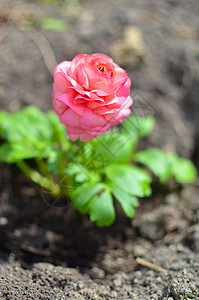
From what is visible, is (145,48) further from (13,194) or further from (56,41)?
(13,194)

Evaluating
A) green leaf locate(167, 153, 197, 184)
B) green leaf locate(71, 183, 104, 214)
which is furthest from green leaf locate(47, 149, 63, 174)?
green leaf locate(167, 153, 197, 184)

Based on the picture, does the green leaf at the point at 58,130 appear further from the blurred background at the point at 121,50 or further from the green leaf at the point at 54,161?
the blurred background at the point at 121,50

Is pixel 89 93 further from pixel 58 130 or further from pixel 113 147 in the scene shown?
pixel 58 130

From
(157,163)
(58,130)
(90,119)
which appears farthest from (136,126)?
(90,119)

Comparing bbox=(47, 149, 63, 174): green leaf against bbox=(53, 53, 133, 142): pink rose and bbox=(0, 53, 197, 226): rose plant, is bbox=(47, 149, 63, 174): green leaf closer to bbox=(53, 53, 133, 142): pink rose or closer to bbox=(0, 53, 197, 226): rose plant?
bbox=(0, 53, 197, 226): rose plant

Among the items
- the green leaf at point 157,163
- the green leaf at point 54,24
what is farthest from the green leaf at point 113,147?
the green leaf at point 54,24

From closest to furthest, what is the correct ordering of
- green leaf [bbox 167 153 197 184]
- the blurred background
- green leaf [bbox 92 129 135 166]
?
1. green leaf [bbox 92 129 135 166]
2. green leaf [bbox 167 153 197 184]
3. the blurred background
